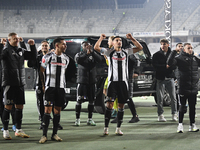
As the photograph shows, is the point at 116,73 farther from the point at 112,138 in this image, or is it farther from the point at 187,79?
the point at 187,79

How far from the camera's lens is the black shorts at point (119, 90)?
21.5 feet

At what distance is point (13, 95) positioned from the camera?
6.27 metres

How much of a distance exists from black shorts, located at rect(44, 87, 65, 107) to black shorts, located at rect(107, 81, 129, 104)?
3.40ft

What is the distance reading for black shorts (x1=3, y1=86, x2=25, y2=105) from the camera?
622 centimetres

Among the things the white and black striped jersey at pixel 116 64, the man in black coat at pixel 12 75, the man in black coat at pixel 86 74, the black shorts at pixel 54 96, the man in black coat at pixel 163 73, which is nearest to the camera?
→ the black shorts at pixel 54 96

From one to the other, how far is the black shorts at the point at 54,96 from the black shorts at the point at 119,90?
1036 millimetres

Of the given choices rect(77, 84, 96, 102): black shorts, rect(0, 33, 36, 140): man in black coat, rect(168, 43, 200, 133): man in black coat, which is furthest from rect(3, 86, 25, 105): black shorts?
rect(168, 43, 200, 133): man in black coat

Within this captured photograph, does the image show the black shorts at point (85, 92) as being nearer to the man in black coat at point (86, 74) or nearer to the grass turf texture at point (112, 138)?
the man in black coat at point (86, 74)

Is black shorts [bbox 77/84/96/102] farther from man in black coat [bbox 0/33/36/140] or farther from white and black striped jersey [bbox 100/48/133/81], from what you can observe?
man in black coat [bbox 0/33/36/140]

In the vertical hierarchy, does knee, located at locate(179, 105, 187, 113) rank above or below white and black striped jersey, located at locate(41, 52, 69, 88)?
below

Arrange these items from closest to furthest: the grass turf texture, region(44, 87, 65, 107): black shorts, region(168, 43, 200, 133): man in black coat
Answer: the grass turf texture < region(44, 87, 65, 107): black shorts < region(168, 43, 200, 133): man in black coat

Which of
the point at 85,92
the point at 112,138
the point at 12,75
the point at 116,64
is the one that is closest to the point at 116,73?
the point at 116,64

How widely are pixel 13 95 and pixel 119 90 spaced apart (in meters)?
1.96

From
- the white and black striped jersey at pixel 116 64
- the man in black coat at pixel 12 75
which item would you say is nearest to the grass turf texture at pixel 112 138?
the man in black coat at pixel 12 75
